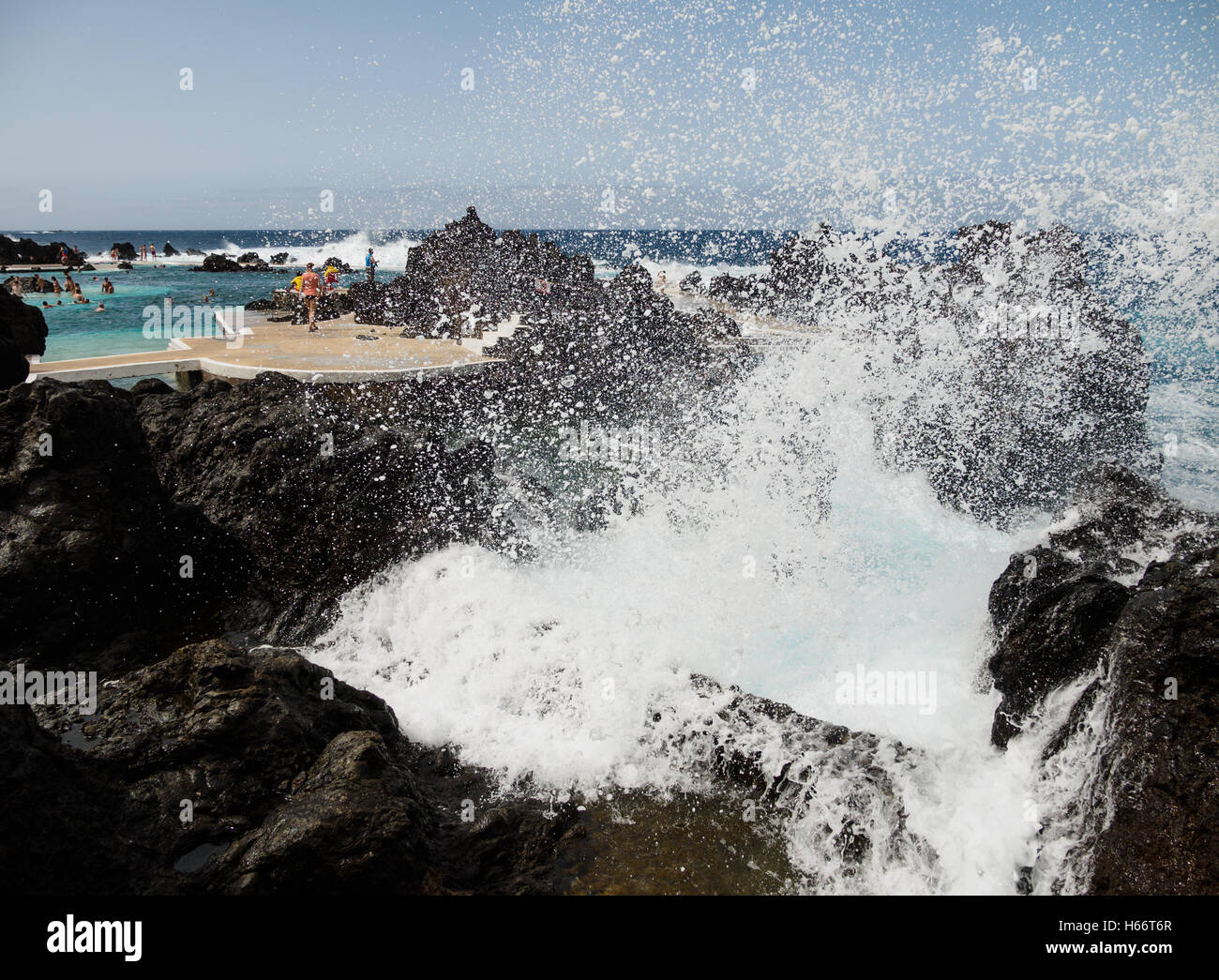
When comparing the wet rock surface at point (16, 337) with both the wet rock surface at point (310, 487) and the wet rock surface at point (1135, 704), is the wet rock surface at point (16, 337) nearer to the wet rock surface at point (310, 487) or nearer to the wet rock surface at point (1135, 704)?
the wet rock surface at point (310, 487)

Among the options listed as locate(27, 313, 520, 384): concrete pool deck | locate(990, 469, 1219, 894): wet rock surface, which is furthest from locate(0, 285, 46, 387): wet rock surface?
locate(990, 469, 1219, 894): wet rock surface

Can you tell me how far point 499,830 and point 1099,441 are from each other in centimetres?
1233


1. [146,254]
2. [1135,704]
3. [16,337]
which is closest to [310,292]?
[16,337]

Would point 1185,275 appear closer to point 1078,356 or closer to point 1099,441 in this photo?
point 1078,356

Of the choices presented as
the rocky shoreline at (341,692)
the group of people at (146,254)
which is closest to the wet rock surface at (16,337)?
the rocky shoreline at (341,692)

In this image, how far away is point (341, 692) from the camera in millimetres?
4262

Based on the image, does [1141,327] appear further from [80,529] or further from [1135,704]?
[80,529]

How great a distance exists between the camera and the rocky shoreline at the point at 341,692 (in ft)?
9.34

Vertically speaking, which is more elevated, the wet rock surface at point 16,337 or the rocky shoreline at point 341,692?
the wet rock surface at point 16,337

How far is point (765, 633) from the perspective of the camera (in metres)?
6.19

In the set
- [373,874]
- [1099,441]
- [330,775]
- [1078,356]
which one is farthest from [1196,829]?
[1078,356]

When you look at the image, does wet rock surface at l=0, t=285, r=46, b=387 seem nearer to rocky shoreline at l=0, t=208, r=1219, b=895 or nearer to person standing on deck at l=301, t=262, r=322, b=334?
rocky shoreline at l=0, t=208, r=1219, b=895

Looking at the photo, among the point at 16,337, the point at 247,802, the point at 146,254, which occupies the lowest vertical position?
the point at 247,802

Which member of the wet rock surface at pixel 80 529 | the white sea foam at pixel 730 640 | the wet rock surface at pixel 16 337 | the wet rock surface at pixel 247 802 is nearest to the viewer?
the wet rock surface at pixel 247 802
